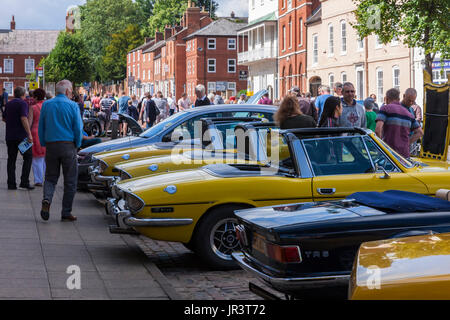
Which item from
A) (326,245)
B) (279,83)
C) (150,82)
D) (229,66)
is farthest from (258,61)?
(326,245)

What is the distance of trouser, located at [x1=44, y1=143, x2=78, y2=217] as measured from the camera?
34.2 feet

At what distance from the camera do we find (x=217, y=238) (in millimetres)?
7719

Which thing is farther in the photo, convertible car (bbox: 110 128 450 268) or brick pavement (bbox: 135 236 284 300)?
convertible car (bbox: 110 128 450 268)

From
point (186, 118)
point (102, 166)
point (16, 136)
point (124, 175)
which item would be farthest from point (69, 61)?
point (124, 175)

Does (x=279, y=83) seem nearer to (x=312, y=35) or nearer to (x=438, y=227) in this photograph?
(x=312, y=35)

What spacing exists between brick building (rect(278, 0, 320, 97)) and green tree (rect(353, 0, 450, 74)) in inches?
1084

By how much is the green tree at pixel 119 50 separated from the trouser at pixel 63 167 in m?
108

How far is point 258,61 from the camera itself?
68.9m

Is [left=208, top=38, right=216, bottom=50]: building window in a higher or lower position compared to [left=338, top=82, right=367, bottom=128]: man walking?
higher

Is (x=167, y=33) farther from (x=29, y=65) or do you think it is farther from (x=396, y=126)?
(x=396, y=126)

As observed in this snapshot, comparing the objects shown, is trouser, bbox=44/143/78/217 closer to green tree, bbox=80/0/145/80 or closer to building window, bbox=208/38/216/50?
building window, bbox=208/38/216/50

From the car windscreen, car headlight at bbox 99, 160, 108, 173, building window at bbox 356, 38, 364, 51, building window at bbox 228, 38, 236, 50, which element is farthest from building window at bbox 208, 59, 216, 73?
car headlight at bbox 99, 160, 108, 173

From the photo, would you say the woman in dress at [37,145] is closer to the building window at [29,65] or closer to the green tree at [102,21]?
the green tree at [102,21]
